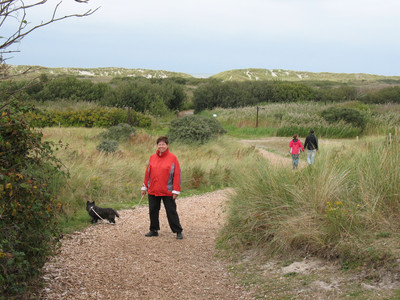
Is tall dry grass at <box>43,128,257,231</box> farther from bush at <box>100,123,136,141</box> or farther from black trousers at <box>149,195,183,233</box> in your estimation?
black trousers at <box>149,195,183,233</box>

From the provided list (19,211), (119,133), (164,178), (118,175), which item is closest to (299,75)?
(119,133)

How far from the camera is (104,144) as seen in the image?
14.7m

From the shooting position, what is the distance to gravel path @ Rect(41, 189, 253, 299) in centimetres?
483

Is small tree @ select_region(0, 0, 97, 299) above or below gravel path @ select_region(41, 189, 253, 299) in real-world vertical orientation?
above

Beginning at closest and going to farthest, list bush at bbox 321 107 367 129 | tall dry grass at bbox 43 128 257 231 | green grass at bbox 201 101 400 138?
tall dry grass at bbox 43 128 257 231 < green grass at bbox 201 101 400 138 < bush at bbox 321 107 367 129

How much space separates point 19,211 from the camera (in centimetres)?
370

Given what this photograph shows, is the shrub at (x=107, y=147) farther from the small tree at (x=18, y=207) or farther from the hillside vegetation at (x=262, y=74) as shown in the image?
the hillside vegetation at (x=262, y=74)

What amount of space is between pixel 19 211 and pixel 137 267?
89.3 inches

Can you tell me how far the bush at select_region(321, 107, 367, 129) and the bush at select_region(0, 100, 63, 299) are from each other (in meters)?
25.7

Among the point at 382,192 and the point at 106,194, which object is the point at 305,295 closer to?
the point at 382,192

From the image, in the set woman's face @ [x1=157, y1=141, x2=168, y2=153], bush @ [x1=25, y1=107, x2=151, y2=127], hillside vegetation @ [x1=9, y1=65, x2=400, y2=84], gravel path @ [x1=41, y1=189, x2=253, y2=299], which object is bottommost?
gravel path @ [x1=41, y1=189, x2=253, y2=299]

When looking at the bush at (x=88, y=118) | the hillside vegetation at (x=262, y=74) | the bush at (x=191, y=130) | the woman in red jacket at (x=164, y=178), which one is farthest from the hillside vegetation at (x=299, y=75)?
the woman in red jacket at (x=164, y=178)

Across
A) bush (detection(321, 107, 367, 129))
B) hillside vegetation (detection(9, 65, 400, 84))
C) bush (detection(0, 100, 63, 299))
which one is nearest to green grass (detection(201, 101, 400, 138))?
bush (detection(321, 107, 367, 129))

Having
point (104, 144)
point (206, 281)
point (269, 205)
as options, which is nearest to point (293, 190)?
point (269, 205)
